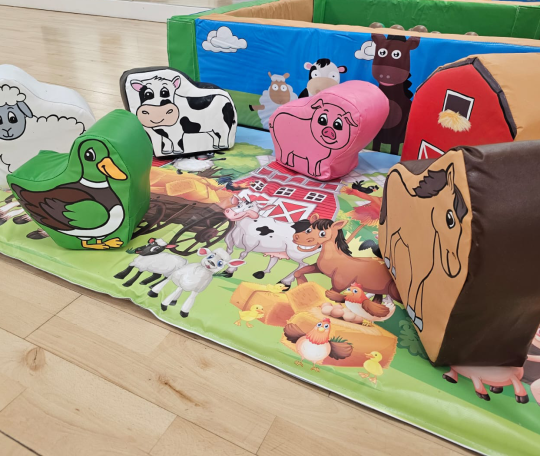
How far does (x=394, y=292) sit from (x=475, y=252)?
17.5 inches

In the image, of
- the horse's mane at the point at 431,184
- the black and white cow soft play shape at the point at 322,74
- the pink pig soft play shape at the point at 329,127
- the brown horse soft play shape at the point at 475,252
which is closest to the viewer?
the brown horse soft play shape at the point at 475,252

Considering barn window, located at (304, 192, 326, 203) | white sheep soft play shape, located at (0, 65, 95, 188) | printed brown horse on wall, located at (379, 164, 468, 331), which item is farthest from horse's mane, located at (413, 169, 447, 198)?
white sheep soft play shape, located at (0, 65, 95, 188)

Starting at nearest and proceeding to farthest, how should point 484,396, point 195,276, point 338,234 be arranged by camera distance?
point 484,396
point 195,276
point 338,234

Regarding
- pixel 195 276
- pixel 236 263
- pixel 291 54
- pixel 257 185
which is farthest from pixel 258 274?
pixel 291 54

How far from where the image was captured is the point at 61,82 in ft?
9.89

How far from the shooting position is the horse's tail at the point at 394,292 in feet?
4.02

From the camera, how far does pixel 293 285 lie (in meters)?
1.28

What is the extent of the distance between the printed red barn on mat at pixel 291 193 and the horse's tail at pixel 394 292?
1.35 ft

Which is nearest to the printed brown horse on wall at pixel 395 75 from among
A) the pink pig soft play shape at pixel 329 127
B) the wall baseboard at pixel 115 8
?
the pink pig soft play shape at pixel 329 127

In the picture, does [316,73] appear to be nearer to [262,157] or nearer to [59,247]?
[262,157]

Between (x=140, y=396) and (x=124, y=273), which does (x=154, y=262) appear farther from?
(x=140, y=396)

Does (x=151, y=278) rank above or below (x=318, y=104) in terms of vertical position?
below

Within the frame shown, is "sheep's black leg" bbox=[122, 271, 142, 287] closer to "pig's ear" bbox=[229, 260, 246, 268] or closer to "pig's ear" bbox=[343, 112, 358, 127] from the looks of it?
"pig's ear" bbox=[229, 260, 246, 268]

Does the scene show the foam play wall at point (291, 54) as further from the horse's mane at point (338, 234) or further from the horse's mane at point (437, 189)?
the horse's mane at point (437, 189)
